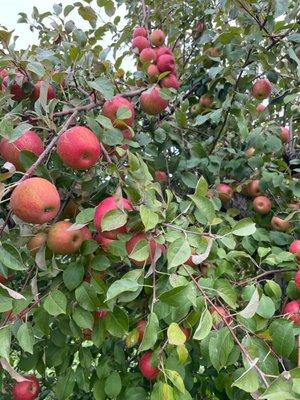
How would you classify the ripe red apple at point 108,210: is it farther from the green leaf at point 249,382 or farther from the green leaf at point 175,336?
the green leaf at point 249,382

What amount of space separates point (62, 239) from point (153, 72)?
789mm

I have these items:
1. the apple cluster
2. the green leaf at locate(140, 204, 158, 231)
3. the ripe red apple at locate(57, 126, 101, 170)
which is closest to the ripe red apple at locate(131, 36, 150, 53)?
the apple cluster

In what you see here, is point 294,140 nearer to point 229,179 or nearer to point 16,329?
point 229,179

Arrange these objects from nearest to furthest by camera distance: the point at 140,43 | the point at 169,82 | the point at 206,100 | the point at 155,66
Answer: the point at 169,82
the point at 155,66
the point at 206,100
the point at 140,43

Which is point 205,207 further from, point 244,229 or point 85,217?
point 85,217

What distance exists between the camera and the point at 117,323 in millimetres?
1036

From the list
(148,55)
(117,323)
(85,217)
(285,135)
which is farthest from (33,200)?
(285,135)

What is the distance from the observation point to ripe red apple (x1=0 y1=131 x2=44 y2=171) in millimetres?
1054

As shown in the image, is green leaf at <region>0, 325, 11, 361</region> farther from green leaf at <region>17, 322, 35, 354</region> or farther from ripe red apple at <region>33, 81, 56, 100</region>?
ripe red apple at <region>33, 81, 56, 100</region>

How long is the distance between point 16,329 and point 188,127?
1.01m

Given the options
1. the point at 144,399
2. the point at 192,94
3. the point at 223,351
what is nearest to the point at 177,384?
the point at 223,351

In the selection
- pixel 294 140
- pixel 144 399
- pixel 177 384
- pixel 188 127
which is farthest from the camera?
pixel 294 140

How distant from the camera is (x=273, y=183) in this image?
61.1 inches

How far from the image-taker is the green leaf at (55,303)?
957 millimetres
